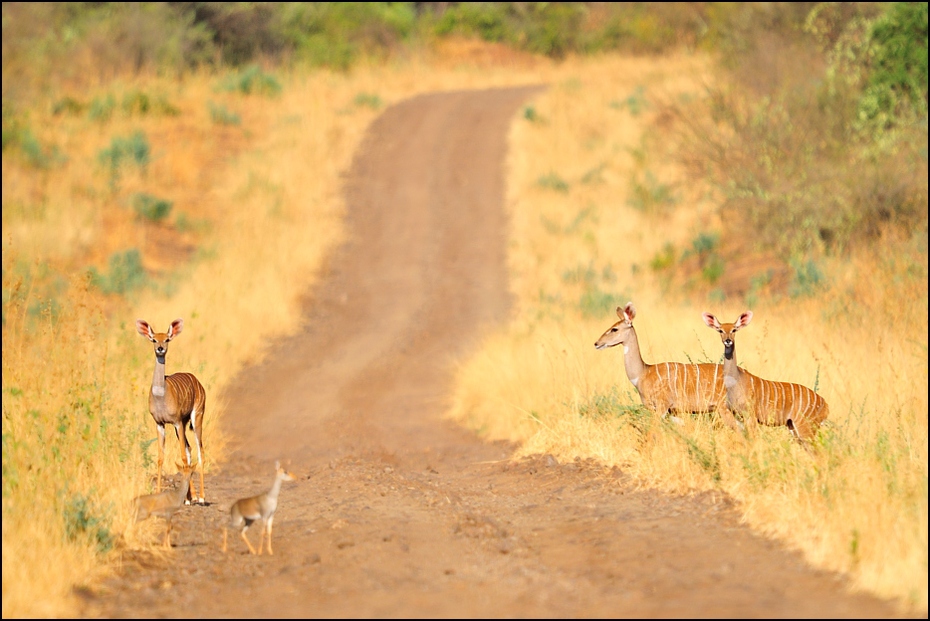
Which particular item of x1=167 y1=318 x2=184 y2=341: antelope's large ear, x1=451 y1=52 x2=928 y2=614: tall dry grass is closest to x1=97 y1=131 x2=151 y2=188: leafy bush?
x1=451 y1=52 x2=928 y2=614: tall dry grass

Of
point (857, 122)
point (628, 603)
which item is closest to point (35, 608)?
point (628, 603)

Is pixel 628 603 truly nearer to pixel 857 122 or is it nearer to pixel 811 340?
pixel 811 340

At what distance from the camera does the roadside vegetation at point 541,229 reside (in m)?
7.97

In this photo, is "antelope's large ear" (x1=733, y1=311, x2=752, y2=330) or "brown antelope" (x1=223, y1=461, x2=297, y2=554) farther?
"antelope's large ear" (x1=733, y1=311, x2=752, y2=330)

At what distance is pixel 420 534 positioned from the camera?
7688 millimetres

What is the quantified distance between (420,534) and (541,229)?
61.8ft

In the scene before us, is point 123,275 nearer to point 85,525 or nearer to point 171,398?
point 171,398

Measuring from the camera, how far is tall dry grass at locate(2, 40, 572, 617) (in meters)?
7.32

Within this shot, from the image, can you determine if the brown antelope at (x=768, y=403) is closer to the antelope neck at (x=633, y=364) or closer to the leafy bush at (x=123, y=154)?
the antelope neck at (x=633, y=364)

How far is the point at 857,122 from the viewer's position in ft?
72.4

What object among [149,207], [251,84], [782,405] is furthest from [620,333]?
[251,84]

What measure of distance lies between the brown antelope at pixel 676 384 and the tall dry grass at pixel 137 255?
14.0 feet

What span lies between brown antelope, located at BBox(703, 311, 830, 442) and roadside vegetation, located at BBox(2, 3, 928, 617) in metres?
0.28

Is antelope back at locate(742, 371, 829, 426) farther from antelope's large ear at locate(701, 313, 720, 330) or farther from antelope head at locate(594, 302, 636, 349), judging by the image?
antelope head at locate(594, 302, 636, 349)
